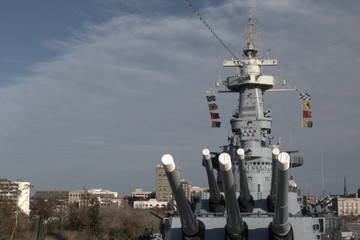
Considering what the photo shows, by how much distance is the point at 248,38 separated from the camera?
20.6 meters

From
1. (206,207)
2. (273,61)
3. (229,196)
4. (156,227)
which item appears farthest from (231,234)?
(156,227)

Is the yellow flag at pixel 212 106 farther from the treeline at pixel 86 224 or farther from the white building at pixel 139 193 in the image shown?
the white building at pixel 139 193

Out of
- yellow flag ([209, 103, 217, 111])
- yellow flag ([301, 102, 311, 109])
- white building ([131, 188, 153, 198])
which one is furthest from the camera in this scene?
white building ([131, 188, 153, 198])

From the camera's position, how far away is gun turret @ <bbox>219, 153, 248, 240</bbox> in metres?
6.97

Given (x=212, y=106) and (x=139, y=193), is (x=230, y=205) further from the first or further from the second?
(x=139, y=193)

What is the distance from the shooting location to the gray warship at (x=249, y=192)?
24.0ft

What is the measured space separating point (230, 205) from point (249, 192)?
4.53 meters

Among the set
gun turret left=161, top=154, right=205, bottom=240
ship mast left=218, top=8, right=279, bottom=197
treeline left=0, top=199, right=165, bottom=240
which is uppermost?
ship mast left=218, top=8, right=279, bottom=197

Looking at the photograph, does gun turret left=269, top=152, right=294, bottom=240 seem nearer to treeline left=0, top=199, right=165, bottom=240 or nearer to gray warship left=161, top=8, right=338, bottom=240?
gray warship left=161, top=8, right=338, bottom=240

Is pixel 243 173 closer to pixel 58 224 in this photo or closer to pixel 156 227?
pixel 58 224

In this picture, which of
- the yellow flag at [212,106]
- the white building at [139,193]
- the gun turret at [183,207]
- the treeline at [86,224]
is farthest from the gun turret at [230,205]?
the white building at [139,193]

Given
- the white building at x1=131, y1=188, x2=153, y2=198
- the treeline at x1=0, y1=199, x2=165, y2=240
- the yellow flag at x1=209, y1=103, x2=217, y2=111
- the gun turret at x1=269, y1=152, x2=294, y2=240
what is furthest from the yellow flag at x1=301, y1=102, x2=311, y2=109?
the white building at x1=131, y1=188, x2=153, y2=198

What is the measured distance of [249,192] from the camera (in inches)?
472

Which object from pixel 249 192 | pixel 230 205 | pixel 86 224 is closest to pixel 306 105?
pixel 249 192
